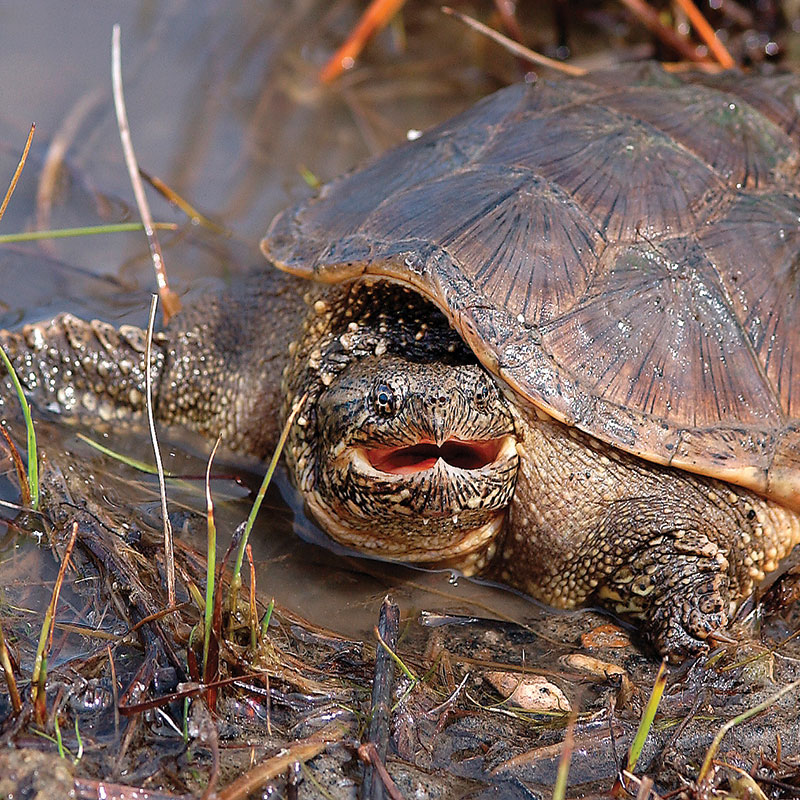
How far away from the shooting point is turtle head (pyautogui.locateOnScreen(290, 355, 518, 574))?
2.35 m

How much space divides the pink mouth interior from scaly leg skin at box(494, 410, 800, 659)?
4.6 inches

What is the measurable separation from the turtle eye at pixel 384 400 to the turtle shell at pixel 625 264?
31cm

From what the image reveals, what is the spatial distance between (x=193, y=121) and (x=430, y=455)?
2336mm

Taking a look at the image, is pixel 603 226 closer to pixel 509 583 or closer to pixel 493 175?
pixel 493 175

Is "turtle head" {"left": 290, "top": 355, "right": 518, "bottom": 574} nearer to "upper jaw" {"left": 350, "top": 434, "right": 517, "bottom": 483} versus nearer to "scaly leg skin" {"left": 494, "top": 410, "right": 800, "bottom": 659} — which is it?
"upper jaw" {"left": 350, "top": 434, "right": 517, "bottom": 483}

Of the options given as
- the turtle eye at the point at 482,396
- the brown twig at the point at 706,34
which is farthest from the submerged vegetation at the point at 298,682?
the brown twig at the point at 706,34

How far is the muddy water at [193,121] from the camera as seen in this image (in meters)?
3.50

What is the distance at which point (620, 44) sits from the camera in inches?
185

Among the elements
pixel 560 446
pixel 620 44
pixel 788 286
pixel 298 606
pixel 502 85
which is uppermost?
pixel 620 44

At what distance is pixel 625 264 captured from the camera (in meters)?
2.58

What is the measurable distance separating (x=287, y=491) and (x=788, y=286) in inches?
66.9

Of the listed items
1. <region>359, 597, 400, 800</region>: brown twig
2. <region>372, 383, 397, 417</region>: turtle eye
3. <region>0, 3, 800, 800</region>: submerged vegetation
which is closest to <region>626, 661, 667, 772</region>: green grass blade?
<region>0, 3, 800, 800</region>: submerged vegetation

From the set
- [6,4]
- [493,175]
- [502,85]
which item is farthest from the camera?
[502,85]

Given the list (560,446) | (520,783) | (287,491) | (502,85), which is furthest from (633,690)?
(502,85)
